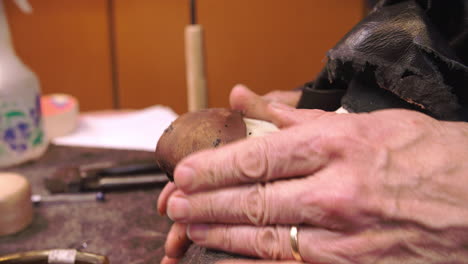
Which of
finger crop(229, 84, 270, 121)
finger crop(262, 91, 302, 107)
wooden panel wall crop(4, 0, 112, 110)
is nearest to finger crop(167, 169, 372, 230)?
finger crop(229, 84, 270, 121)

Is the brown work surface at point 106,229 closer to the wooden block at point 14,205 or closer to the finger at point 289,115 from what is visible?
the wooden block at point 14,205

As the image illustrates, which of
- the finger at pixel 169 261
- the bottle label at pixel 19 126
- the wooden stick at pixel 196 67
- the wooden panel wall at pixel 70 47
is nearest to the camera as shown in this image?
the finger at pixel 169 261

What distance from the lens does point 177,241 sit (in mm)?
641

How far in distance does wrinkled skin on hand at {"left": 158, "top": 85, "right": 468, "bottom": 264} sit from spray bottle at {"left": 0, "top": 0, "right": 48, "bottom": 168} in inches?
35.5

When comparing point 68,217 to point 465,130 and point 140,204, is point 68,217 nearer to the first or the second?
point 140,204

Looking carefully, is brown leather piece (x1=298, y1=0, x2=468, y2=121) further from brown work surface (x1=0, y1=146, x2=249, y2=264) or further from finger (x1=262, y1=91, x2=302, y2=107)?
brown work surface (x1=0, y1=146, x2=249, y2=264)

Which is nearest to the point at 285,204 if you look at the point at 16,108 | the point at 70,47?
the point at 16,108

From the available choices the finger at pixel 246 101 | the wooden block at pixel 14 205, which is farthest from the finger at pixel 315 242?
the wooden block at pixel 14 205

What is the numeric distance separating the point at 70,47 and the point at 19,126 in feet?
4.13

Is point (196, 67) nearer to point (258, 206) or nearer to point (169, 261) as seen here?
point (169, 261)

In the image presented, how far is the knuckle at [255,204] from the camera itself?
0.50 meters

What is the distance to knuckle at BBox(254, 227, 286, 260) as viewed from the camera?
51 cm

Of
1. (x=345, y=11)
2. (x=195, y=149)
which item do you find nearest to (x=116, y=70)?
(x=345, y=11)

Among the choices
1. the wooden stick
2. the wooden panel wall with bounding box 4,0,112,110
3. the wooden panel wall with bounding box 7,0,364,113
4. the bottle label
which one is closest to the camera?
the wooden stick
